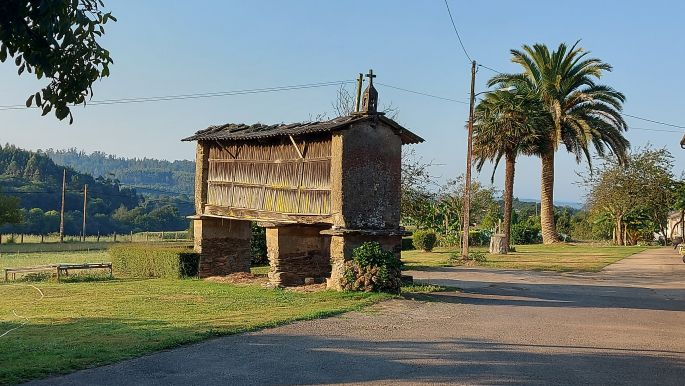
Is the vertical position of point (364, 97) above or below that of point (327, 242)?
above

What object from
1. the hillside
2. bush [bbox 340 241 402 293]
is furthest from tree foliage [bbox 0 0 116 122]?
the hillside

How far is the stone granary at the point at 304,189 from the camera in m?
20.0

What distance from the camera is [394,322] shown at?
557 inches

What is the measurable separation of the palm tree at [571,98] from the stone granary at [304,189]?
20771 millimetres

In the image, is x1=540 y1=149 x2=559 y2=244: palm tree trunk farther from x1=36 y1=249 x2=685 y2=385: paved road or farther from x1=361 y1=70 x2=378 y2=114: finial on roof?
x1=36 y1=249 x2=685 y2=385: paved road

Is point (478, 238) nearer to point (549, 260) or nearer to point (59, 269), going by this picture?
point (549, 260)

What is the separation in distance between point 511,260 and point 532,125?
794 centimetres

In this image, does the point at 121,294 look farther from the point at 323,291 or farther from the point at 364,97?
the point at 364,97

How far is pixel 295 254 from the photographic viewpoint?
22.2 m

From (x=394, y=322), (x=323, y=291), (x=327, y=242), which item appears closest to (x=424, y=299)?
(x=323, y=291)

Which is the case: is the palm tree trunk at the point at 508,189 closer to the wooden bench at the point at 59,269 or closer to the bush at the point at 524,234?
the bush at the point at 524,234

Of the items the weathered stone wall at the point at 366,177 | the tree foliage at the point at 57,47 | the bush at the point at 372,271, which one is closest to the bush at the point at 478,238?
the weathered stone wall at the point at 366,177

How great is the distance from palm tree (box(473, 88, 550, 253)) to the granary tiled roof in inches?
645

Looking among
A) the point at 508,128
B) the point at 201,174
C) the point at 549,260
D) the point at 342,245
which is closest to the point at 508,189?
the point at 508,128
